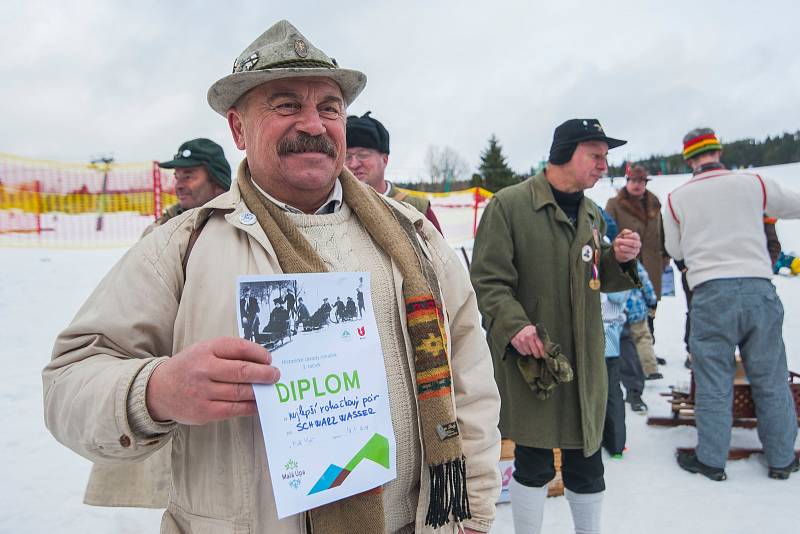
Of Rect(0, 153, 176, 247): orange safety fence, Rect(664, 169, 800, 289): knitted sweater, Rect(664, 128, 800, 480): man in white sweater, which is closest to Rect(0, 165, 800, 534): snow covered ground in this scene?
Rect(664, 128, 800, 480): man in white sweater

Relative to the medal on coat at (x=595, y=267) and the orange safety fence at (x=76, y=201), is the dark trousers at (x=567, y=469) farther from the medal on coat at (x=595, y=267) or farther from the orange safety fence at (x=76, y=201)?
the orange safety fence at (x=76, y=201)

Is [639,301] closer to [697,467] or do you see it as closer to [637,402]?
[637,402]

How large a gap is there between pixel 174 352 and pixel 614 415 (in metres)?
3.55

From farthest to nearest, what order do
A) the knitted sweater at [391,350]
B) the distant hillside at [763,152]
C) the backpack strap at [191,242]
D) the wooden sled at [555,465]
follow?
the distant hillside at [763,152] → the wooden sled at [555,465] → the knitted sweater at [391,350] → the backpack strap at [191,242]

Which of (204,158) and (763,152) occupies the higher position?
(763,152)

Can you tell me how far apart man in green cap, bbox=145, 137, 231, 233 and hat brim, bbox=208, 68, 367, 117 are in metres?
2.11

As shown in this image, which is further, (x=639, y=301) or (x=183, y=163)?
(x=639, y=301)

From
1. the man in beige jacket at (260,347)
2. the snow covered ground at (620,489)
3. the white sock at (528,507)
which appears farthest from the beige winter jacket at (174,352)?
the snow covered ground at (620,489)

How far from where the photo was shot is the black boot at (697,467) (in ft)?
11.8

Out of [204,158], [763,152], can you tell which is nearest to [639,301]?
[204,158]

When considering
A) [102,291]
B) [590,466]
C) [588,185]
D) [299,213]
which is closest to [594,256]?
[588,185]

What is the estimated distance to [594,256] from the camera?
259 centimetres

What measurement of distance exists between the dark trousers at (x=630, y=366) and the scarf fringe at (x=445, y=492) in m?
3.77

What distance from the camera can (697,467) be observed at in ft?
12.2
